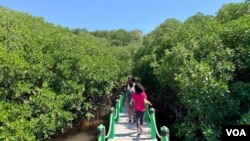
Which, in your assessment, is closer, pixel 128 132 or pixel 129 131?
pixel 128 132

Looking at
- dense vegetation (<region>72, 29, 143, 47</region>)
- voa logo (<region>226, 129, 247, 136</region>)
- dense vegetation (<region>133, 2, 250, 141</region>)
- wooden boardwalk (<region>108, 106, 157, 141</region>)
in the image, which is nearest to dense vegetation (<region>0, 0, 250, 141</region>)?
dense vegetation (<region>133, 2, 250, 141</region>)

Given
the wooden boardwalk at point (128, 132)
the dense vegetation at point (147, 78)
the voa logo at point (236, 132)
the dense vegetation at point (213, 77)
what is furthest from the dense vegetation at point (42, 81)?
the voa logo at point (236, 132)

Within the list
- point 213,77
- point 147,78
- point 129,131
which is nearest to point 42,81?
point 129,131

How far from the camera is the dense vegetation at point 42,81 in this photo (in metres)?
12.1

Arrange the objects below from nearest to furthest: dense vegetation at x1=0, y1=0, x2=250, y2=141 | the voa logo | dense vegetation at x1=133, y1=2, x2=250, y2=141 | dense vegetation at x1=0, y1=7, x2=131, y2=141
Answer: the voa logo
dense vegetation at x1=133, y1=2, x2=250, y2=141
dense vegetation at x1=0, y1=0, x2=250, y2=141
dense vegetation at x1=0, y1=7, x2=131, y2=141

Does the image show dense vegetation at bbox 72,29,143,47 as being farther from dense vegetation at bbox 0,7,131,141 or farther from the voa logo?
the voa logo

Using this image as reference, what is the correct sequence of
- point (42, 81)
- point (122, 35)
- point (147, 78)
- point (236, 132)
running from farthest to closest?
point (122, 35)
point (147, 78)
point (42, 81)
point (236, 132)

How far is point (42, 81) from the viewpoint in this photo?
49.9 feet

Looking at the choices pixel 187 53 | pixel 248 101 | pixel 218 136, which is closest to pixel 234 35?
pixel 187 53

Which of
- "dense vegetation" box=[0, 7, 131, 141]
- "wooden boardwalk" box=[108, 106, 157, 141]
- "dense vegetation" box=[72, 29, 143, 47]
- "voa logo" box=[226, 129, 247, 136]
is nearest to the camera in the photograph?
"voa logo" box=[226, 129, 247, 136]

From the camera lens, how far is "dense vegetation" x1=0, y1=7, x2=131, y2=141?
39.6 ft

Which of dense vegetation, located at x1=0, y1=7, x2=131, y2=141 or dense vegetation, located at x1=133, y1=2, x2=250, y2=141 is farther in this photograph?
dense vegetation, located at x1=0, y1=7, x2=131, y2=141

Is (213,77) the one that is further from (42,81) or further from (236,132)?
(42,81)

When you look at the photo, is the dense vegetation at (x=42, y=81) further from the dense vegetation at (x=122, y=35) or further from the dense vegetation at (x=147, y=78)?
the dense vegetation at (x=122, y=35)
